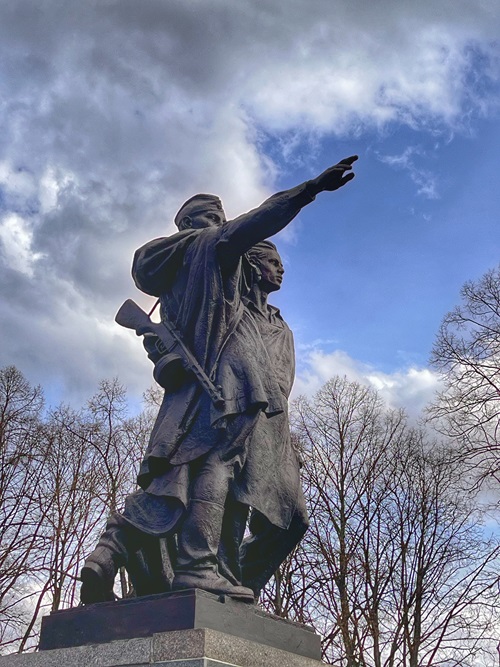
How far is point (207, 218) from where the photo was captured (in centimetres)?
679

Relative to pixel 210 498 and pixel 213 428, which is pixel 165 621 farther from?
pixel 213 428

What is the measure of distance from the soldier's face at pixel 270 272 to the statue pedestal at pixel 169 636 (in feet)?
8.99

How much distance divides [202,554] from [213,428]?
0.87 meters

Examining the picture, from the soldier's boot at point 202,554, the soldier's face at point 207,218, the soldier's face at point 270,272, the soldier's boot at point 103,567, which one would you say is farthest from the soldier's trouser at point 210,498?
the soldier's face at point 207,218

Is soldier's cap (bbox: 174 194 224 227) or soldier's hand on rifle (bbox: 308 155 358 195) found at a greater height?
soldier's cap (bbox: 174 194 224 227)

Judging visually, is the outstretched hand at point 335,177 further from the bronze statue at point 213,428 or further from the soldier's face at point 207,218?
the soldier's face at point 207,218

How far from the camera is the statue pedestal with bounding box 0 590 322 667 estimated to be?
4.47 metres

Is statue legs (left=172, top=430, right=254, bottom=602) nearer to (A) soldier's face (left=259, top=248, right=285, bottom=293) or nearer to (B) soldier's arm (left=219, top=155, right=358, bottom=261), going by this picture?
(B) soldier's arm (left=219, top=155, right=358, bottom=261)

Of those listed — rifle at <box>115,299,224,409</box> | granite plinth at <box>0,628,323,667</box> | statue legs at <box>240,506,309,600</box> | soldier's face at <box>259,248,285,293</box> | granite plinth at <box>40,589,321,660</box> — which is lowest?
granite plinth at <box>0,628,323,667</box>

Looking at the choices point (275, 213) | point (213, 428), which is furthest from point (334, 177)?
point (213, 428)

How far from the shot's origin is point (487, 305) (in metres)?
A: 14.4

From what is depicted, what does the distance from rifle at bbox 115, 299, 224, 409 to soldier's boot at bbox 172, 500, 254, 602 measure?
734 millimetres

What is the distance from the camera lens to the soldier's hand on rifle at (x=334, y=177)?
5699 millimetres

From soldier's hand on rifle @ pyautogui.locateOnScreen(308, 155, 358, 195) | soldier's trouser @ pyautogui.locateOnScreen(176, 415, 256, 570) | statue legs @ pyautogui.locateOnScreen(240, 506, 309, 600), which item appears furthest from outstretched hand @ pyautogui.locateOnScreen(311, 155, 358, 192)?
statue legs @ pyautogui.locateOnScreen(240, 506, 309, 600)
